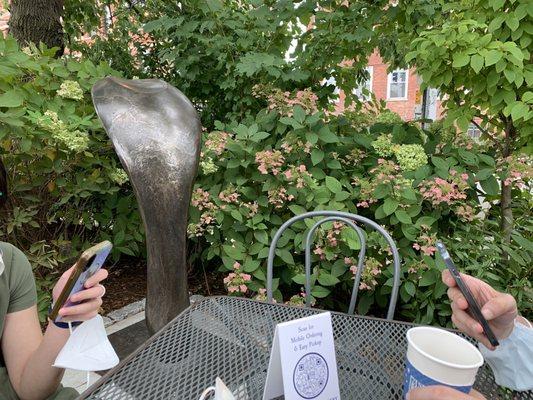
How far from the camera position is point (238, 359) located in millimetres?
1037

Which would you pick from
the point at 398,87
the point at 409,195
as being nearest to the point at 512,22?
the point at 409,195

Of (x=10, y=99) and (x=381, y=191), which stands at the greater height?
(x=10, y=99)

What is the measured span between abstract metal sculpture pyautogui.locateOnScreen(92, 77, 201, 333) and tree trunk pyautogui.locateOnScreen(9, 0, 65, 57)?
232 centimetres

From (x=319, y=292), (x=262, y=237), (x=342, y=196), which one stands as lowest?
(x=319, y=292)

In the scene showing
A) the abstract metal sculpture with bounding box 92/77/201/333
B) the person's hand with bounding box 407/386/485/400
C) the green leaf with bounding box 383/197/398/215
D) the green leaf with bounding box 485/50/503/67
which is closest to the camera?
the person's hand with bounding box 407/386/485/400

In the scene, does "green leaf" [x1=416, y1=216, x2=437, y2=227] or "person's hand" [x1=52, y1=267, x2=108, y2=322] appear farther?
"green leaf" [x1=416, y1=216, x2=437, y2=227]

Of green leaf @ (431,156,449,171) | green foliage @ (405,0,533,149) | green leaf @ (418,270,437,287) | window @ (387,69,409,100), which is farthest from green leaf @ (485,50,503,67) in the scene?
window @ (387,69,409,100)

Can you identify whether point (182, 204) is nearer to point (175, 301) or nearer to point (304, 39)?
point (175, 301)

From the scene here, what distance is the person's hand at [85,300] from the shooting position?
34.2 inches

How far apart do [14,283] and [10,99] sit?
1187 mm

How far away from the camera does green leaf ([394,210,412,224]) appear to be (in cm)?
203

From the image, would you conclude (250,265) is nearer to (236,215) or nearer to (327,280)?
(236,215)

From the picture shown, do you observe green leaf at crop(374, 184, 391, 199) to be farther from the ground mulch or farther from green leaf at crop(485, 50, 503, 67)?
the ground mulch

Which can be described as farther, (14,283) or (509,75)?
(509,75)
